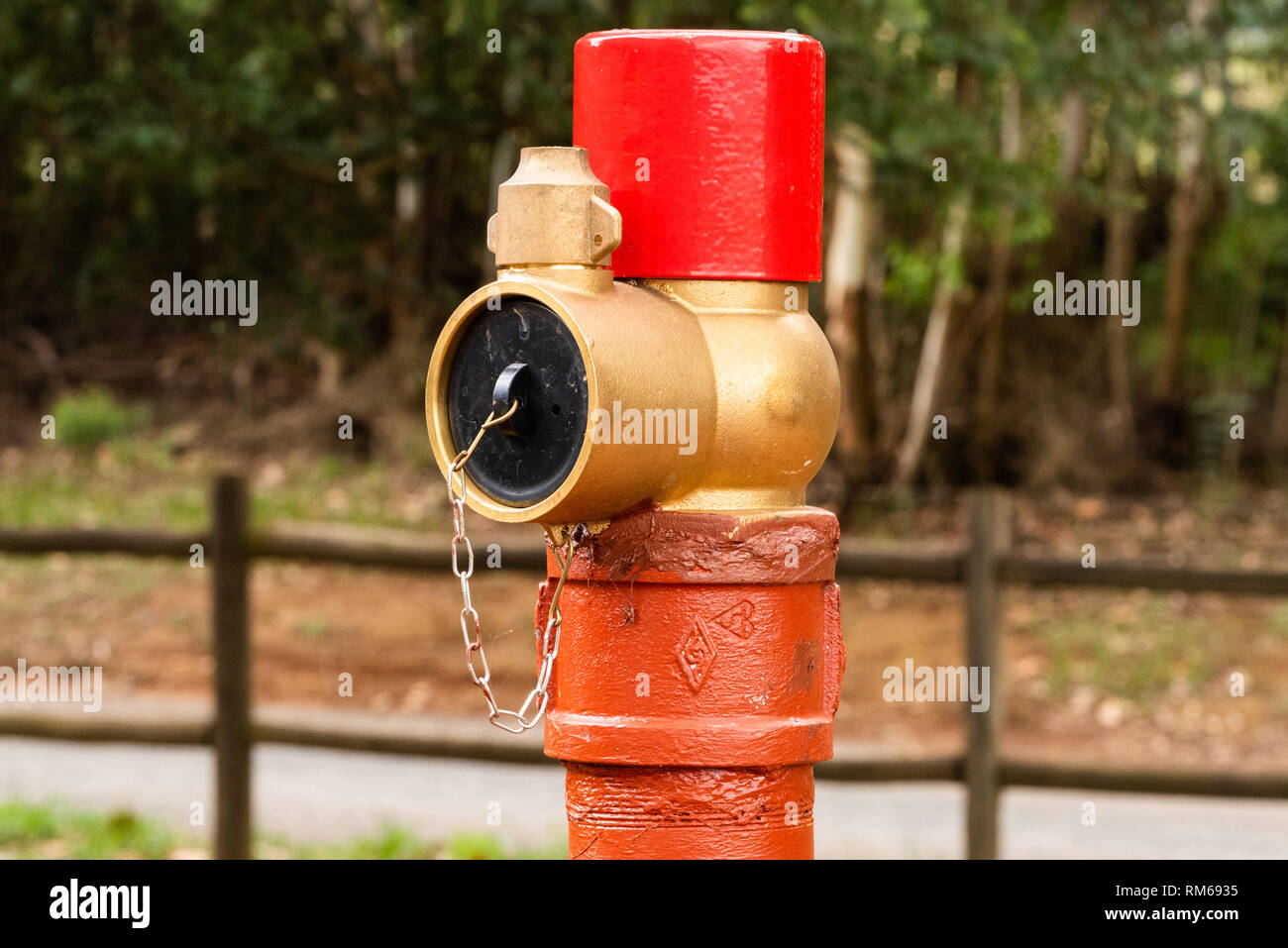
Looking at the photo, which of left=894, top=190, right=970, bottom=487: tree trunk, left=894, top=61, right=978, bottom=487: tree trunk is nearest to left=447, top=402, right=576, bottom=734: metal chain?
left=894, top=61, right=978, bottom=487: tree trunk

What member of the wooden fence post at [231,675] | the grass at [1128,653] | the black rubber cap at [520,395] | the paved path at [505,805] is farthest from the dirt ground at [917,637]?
the black rubber cap at [520,395]

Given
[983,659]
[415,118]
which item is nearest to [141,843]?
[983,659]

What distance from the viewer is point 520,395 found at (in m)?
1.43

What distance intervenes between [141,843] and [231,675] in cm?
65

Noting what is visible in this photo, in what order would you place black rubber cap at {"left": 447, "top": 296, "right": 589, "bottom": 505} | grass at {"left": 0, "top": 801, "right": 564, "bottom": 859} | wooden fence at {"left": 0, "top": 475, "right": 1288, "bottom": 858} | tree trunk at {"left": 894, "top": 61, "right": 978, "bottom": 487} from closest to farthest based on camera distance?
1. black rubber cap at {"left": 447, "top": 296, "right": 589, "bottom": 505}
2. wooden fence at {"left": 0, "top": 475, "right": 1288, "bottom": 858}
3. grass at {"left": 0, "top": 801, "right": 564, "bottom": 859}
4. tree trunk at {"left": 894, "top": 61, "right": 978, "bottom": 487}

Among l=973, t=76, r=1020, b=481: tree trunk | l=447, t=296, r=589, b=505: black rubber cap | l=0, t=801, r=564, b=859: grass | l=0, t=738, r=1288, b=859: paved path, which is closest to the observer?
l=447, t=296, r=589, b=505: black rubber cap

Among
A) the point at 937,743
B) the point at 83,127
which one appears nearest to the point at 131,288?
the point at 83,127

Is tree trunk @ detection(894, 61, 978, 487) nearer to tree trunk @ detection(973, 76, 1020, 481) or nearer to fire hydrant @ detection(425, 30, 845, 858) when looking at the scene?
tree trunk @ detection(973, 76, 1020, 481)

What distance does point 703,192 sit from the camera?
1541 millimetres

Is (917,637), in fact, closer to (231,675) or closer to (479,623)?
(231,675)

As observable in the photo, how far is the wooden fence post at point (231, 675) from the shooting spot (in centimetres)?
452

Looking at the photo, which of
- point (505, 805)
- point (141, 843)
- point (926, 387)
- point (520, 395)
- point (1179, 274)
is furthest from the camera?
point (1179, 274)

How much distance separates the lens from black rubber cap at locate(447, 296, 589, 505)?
1.42 m

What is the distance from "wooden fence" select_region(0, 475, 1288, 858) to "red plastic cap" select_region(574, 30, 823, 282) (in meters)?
3.00
